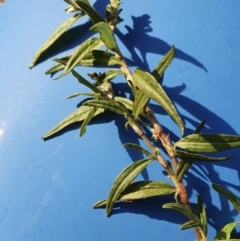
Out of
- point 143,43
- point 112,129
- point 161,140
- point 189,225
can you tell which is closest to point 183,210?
point 189,225

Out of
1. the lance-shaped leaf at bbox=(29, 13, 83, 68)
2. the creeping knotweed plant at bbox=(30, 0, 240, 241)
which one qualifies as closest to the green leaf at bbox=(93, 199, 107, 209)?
the creeping knotweed plant at bbox=(30, 0, 240, 241)

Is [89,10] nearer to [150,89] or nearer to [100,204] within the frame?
[150,89]

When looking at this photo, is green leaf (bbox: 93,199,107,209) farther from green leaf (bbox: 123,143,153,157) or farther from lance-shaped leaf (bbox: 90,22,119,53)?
lance-shaped leaf (bbox: 90,22,119,53)

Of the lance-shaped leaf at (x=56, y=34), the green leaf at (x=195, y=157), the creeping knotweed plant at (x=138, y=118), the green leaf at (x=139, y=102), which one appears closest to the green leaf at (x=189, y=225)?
the creeping knotweed plant at (x=138, y=118)

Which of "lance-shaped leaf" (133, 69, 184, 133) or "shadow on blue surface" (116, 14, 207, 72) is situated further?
"shadow on blue surface" (116, 14, 207, 72)

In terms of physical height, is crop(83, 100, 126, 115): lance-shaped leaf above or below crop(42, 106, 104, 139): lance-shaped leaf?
below

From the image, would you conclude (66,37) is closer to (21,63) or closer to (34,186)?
(21,63)
